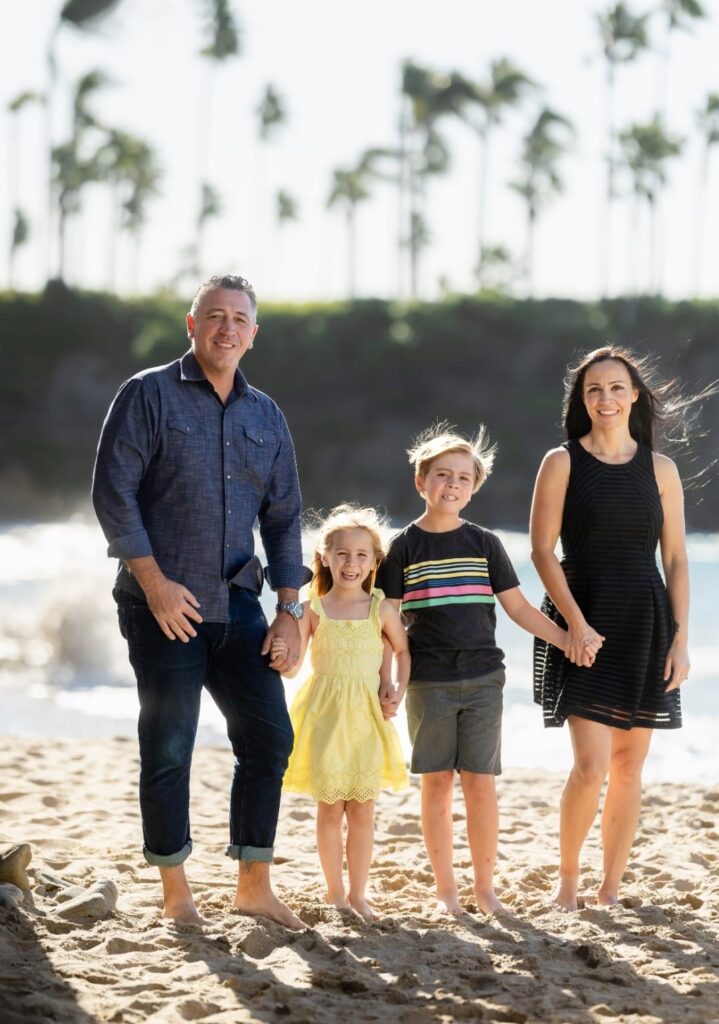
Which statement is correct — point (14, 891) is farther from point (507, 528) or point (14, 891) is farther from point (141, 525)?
point (507, 528)

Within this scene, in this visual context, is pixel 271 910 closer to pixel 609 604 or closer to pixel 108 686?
pixel 609 604

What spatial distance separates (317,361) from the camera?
3703 centimetres

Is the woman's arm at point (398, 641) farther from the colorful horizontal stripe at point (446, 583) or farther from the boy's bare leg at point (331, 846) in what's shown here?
the boy's bare leg at point (331, 846)

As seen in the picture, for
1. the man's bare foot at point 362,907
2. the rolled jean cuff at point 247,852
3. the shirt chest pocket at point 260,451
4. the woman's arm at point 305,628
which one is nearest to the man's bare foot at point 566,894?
the man's bare foot at point 362,907

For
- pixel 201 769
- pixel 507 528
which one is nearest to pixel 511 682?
pixel 201 769

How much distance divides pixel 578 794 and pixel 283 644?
112cm

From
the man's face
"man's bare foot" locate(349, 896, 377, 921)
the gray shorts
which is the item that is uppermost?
the man's face

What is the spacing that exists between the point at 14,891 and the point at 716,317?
115 ft

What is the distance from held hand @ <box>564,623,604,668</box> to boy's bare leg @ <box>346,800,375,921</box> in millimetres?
795

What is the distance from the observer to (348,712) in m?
4.05

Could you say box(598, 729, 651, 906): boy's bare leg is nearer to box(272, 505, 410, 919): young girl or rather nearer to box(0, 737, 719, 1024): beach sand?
box(0, 737, 719, 1024): beach sand

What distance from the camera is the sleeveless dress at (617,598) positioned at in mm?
4152

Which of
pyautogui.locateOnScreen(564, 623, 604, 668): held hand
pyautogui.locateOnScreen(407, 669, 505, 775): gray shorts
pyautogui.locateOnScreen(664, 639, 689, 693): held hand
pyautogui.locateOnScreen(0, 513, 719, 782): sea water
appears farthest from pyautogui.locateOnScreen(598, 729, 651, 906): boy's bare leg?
pyautogui.locateOnScreen(0, 513, 719, 782): sea water

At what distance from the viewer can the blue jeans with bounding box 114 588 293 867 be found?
3.72 meters
